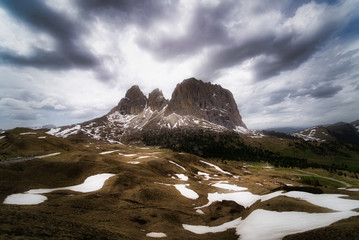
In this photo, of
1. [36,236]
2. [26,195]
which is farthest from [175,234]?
[26,195]

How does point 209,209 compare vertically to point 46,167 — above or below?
below

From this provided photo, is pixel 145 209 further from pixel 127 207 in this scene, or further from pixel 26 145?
pixel 26 145

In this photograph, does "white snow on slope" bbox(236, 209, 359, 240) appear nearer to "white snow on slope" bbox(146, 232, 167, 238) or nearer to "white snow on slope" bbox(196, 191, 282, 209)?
"white snow on slope" bbox(146, 232, 167, 238)

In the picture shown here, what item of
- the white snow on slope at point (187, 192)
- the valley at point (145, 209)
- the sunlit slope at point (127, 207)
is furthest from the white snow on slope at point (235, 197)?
the white snow on slope at point (187, 192)

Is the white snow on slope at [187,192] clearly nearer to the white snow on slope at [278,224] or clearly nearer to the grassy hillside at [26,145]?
the white snow on slope at [278,224]

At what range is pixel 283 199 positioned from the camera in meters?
23.2

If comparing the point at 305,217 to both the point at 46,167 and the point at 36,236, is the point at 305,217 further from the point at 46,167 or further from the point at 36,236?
the point at 46,167

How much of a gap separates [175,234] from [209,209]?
14458 mm

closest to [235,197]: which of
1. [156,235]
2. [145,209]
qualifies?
[145,209]

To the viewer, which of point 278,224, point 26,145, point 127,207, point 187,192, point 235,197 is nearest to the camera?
point 278,224

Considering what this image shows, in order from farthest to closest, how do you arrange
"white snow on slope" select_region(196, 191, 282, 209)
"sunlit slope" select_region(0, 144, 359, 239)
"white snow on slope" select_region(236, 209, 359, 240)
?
"white snow on slope" select_region(196, 191, 282, 209)
"white snow on slope" select_region(236, 209, 359, 240)
"sunlit slope" select_region(0, 144, 359, 239)

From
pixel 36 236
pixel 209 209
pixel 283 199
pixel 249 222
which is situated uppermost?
pixel 36 236

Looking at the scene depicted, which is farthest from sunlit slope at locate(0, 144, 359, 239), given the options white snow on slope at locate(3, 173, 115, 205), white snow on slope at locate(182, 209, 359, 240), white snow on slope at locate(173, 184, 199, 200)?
white snow on slope at locate(3, 173, 115, 205)

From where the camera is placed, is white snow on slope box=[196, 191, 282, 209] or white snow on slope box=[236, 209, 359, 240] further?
white snow on slope box=[196, 191, 282, 209]
